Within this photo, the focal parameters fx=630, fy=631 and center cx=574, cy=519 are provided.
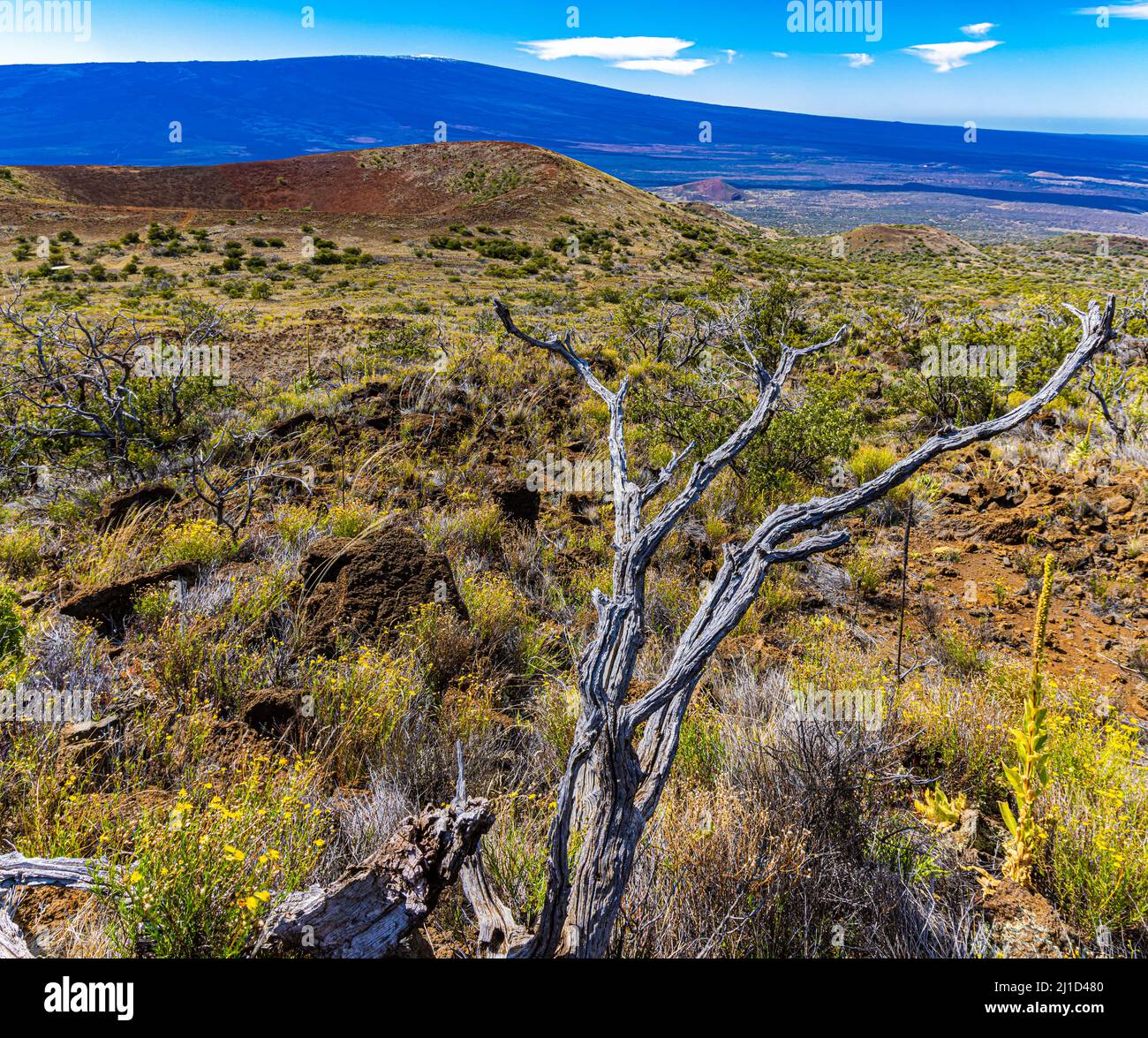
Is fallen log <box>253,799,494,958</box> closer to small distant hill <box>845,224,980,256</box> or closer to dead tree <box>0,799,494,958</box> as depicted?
dead tree <box>0,799,494,958</box>

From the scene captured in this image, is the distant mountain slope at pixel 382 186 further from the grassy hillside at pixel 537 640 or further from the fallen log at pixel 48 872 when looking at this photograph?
the fallen log at pixel 48 872

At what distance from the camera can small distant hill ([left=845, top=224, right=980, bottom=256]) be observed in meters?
56.9

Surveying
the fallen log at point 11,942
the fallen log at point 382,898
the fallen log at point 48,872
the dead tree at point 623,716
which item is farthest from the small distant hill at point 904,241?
the fallen log at point 11,942

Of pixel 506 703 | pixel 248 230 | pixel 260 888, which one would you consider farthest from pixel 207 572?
pixel 248 230

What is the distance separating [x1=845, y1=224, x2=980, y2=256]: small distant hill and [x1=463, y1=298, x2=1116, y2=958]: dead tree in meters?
63.8

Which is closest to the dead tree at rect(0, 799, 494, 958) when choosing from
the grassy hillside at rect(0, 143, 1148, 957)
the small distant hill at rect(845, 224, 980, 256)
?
the grassy hillside at rect(0, 143, 1148, 957)

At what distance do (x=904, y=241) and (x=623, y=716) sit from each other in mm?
71030

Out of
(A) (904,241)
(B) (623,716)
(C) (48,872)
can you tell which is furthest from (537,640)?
(A) (904,241)

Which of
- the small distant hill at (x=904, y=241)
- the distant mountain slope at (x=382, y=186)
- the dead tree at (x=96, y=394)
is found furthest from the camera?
the small distant hill at (x=904, y=241)

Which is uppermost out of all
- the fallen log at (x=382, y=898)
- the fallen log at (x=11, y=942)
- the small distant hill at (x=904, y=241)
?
the small distant hill at (x=904, y=241)

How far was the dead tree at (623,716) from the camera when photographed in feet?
4.85

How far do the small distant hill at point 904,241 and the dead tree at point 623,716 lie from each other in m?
63.8
